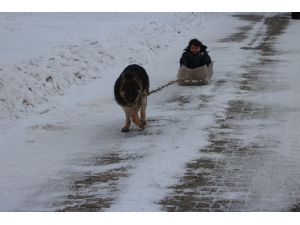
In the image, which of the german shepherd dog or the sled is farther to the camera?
the sled

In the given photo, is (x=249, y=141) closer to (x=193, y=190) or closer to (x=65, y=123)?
(x=193, y=190)

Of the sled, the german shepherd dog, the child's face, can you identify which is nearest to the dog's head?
the german shepherd dog

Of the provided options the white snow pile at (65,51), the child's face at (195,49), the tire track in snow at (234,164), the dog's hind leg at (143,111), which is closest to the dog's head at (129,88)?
the dog's hind leg at (143,111)

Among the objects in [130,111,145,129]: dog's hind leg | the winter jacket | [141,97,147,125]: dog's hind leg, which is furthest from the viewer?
the winter jacket

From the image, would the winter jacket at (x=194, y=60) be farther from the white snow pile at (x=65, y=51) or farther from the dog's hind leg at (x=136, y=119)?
the dog's hind leg at (x=136, y=119)

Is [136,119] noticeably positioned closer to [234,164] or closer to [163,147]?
[163,147]

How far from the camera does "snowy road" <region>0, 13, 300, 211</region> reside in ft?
18.8

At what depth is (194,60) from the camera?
11.8 meters

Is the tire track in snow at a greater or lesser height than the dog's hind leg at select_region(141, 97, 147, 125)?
lesser

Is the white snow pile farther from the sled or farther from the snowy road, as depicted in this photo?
the sled

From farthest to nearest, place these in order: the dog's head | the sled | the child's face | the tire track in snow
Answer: the child's face → the sled → the dog's head → the tire track in snow

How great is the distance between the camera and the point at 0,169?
665 cm

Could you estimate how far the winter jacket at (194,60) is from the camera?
11742 millimetres

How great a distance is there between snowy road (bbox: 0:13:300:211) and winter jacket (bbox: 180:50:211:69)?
52cm
